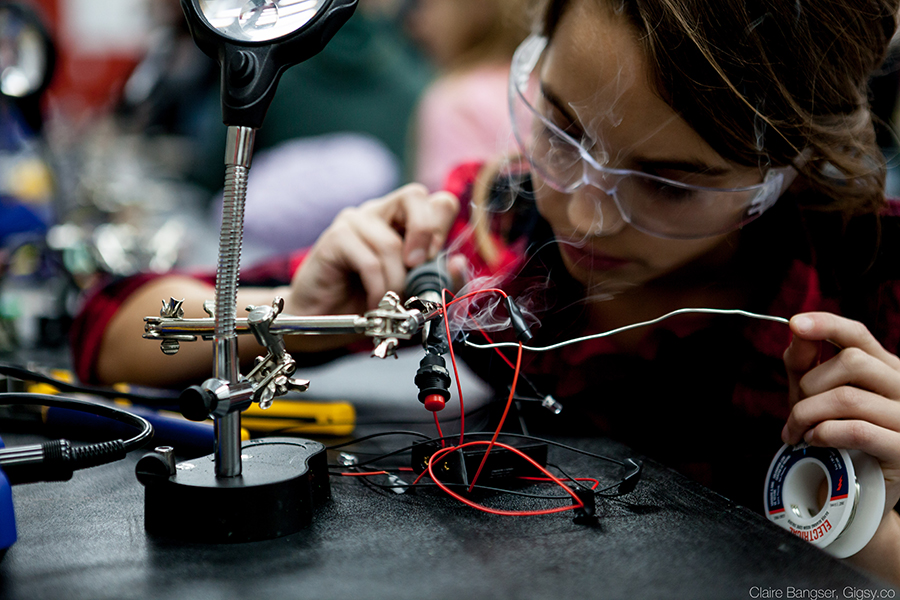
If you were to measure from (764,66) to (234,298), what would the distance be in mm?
448

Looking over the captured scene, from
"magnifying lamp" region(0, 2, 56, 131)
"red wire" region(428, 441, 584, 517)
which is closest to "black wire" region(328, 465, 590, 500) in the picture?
"red wire" region(428, 441, 584, 517)

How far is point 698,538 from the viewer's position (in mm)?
405

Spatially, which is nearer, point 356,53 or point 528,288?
point 528,288

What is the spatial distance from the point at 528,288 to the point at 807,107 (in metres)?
0.28

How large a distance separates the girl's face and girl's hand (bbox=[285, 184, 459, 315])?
148 mm

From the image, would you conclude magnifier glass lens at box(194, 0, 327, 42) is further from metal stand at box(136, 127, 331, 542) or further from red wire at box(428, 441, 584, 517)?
red wire at box(428, 441, 584, 517)

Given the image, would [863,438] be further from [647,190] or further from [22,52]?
[22,52]

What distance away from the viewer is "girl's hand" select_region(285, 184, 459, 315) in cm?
77

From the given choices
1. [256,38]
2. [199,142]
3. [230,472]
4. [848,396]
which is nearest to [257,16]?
[256,38]

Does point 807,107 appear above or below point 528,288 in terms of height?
above

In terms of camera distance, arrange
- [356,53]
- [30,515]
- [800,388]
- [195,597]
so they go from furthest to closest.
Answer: [356,53] → [800,388] → [30,515] → [195,597]

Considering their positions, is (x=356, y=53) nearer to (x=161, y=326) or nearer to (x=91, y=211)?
(x=91, y=211)

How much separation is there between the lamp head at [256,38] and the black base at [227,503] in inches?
8.0

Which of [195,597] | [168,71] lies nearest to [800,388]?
[195,597]
